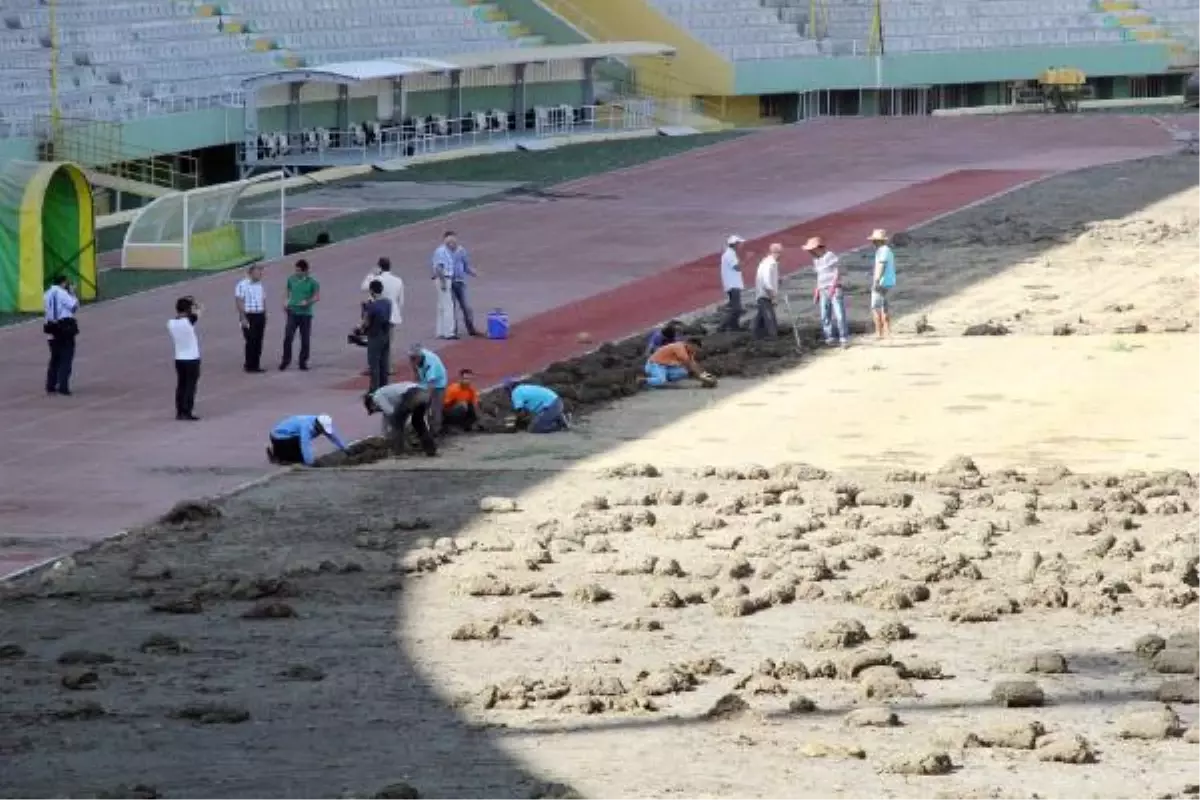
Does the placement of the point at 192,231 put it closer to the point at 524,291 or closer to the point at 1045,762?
the point at 524,291

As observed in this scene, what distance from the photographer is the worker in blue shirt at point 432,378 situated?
28625 mm

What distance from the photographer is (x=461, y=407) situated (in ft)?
96.5

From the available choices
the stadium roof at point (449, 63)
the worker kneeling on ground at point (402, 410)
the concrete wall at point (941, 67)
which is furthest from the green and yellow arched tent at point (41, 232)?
the concrete wall at point (941, 67)

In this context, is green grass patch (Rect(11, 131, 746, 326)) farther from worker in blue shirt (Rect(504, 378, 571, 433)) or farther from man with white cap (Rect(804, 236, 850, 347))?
worker in blue shirt (Rect(504, 378, 571, 433))

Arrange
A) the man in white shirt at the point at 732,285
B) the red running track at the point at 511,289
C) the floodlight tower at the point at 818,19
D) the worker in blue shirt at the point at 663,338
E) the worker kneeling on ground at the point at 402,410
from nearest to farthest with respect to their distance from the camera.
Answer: the red running track at the point at 511,289
the worker kneeling on ground at the point at 402,410
the worker in blue shirt at the point at 663,338
the man in white shirt at the point at 732,285
the floodlight tower at the point at 818,19

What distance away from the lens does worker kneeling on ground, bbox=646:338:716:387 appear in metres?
32.3

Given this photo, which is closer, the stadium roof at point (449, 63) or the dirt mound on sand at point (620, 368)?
the dirt mound on sand at point (620, 368)

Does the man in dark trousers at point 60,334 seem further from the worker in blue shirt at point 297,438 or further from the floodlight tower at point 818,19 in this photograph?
the floodlight tower at point 818,19

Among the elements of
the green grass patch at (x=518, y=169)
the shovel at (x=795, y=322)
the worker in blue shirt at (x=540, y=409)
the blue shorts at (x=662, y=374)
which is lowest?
the green grass patch at (x=518, y=169)

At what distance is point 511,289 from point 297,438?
14.3 metres

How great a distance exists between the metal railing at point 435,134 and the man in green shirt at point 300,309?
71.0 feet

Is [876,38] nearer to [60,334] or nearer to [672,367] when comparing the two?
[672,367]

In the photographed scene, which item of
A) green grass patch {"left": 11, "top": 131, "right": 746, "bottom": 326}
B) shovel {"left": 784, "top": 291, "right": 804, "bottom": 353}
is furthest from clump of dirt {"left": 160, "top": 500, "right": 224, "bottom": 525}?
green grass patch {"left": 11, "top": 131, "right": 746, "bottom": 326}

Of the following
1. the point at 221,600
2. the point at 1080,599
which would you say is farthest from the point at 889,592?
the point at 221,600
